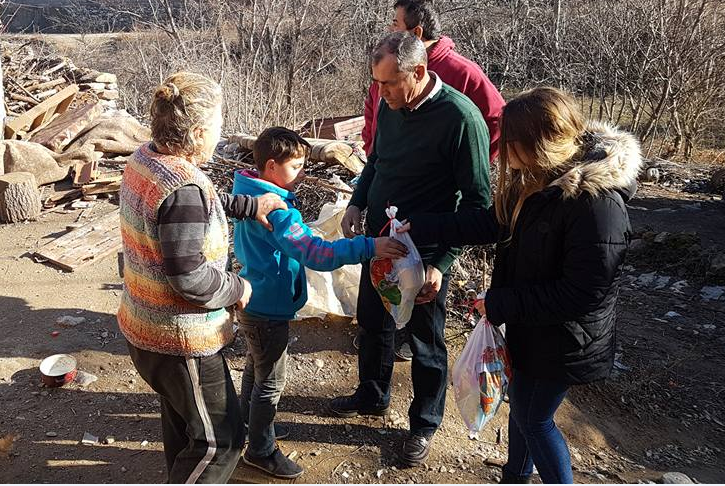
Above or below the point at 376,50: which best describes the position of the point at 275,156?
below

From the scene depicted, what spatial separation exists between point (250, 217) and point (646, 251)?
17.6ft

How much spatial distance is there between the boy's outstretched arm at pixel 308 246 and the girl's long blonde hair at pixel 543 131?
71cm

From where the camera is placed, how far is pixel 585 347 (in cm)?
222

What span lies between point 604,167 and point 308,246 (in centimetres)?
111

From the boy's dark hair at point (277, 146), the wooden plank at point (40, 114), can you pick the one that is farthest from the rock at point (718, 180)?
the wooden plank at point (40, 114)

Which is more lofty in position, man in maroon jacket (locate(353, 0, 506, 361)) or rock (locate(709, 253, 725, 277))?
man in maroon jacket (locate(353, 0, 506, 361))

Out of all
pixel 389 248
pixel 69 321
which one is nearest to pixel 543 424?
pixel 389 248

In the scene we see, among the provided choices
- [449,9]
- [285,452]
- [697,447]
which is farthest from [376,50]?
[449,9]

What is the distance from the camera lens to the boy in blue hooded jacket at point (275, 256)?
240 centimetres

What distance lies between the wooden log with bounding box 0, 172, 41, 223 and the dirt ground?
44.2 inches

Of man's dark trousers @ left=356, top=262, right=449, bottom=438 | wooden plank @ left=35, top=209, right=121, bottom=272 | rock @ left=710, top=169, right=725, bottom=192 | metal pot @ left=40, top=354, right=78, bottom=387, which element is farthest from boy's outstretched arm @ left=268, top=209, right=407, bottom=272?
rock @ left=710, top=169, right=725, bottom=192

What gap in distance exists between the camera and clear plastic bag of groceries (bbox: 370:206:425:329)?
2607 millimetres

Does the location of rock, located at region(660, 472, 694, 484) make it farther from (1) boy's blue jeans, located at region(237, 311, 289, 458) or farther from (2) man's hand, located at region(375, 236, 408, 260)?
(1) boy's blue jeans, located at region(237, 311, 289, 458)

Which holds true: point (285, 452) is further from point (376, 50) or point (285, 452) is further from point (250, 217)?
point (376, 50)
